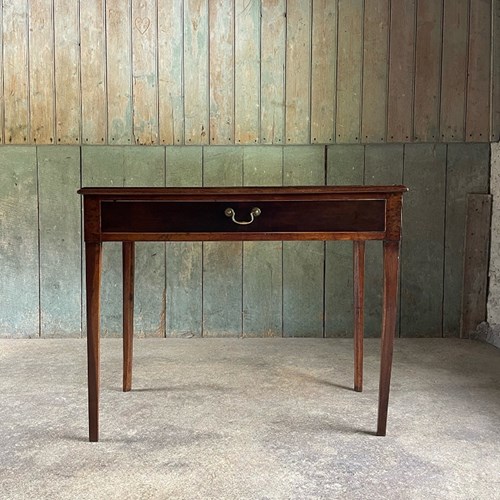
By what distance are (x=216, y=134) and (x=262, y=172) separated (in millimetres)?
281

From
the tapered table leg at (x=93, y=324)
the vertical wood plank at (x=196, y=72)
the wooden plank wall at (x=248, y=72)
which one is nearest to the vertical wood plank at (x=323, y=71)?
the wooden plank wall at (x=248, y=72)

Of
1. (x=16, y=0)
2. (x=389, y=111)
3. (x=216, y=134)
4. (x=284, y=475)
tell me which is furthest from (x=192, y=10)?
(x=284, y=475)

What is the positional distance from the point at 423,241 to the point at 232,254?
92 centimetres

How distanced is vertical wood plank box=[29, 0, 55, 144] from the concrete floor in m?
1.02

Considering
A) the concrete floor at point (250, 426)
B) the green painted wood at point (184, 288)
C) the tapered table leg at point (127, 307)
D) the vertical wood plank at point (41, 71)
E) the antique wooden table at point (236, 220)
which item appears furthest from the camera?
the green painted wood at point (184, 288)

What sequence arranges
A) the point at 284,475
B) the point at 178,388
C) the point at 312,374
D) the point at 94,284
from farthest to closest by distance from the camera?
the point at 312,374 → the point at 178,388 → the point at 94,284 → the point at 284,475

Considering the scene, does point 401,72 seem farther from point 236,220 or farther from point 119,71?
point 236,220

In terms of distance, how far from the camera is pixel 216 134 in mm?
3092

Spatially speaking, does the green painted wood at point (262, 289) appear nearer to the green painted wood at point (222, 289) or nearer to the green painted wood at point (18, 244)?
the green painted wood at point (222, 289)

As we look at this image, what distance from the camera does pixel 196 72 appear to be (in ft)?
10.1

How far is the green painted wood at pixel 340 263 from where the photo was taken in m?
3.10

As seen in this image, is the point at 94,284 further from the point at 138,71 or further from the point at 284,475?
the point at 138,71

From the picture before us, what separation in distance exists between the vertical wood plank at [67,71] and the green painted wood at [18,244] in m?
0.21

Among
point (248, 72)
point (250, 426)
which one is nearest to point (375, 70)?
point (248, 72)
